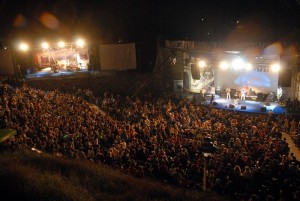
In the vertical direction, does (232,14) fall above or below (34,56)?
above

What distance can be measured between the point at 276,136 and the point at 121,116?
7.70 m

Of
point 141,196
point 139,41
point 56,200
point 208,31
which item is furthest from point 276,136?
point 208,31

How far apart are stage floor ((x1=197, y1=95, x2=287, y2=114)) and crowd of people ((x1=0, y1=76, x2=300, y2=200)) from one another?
3.92ft

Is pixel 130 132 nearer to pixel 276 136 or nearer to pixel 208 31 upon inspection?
pixel 276 136

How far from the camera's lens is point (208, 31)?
2734cm

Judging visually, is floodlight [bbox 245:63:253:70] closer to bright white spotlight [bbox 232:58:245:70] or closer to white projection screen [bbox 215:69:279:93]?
bright white spotlight [bbox 232:58:245:70]

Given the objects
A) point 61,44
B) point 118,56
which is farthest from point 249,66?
point 61,44

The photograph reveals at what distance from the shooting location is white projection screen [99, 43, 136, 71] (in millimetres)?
23188

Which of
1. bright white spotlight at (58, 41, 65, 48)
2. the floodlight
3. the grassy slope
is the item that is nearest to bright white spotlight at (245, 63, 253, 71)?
Answer: the floodlight

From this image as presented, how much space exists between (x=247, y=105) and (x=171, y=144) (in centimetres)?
1054

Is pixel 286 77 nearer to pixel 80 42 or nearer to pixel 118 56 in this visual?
pixel 118 56

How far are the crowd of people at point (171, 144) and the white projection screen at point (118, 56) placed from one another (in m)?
8.33

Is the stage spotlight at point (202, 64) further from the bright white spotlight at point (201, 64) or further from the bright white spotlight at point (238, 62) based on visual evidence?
the bright white spotlight at point (238, 62)

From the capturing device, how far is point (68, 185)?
5.57 m
